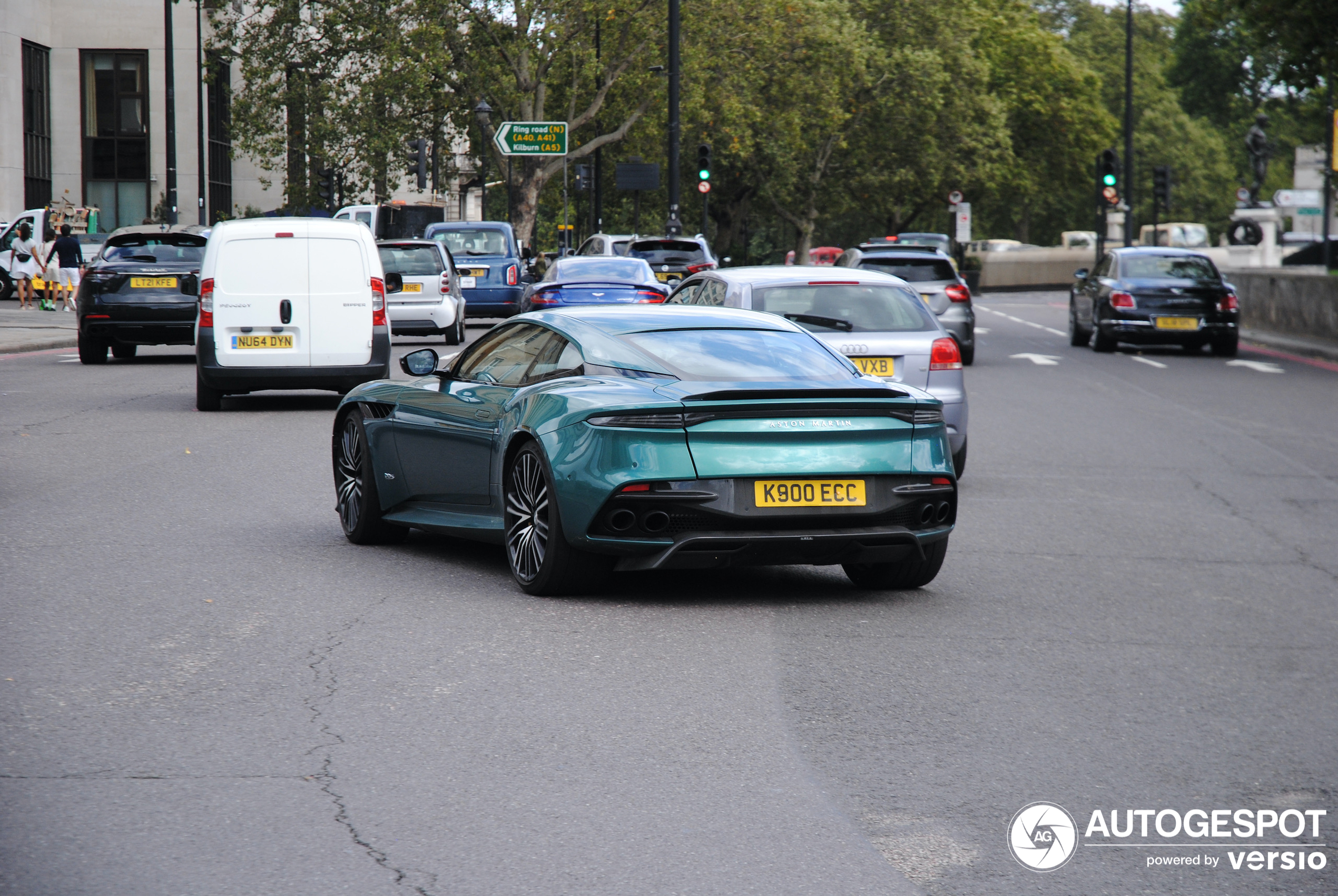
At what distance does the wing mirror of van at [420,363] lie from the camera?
9.09 metres

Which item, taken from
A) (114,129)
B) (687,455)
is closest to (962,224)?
(114,129)

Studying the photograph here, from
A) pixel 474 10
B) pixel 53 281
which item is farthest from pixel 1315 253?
pixel 53 281

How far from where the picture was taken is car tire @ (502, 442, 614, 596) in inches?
301

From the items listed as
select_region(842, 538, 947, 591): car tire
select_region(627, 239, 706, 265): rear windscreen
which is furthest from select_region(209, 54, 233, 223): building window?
select_region(842, 538, 947, 591): car tire

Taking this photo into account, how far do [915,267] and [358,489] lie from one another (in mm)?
16513

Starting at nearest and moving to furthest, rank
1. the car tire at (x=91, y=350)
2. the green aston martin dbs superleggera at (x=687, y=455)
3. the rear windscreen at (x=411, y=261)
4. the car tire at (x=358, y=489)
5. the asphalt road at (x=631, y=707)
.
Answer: the asphalt road at (x=631, y=707) → the green aston martin dbs superleggera at (x=687, y=455) → the car tire at (x=358, y=489) → the car tire at (x=91, y=350) → the rear windscreen at (x=411, y=261)

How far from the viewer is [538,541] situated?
7879mm

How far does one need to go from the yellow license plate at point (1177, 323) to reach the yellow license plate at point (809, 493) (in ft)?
67.6

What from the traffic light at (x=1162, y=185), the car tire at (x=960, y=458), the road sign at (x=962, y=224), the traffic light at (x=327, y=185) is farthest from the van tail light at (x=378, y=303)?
the road sign at (x=962, y=224)

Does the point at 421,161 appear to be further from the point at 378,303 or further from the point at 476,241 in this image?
the point at 378,303

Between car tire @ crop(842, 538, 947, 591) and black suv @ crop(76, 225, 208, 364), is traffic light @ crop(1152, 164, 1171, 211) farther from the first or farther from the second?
car tire @ crop(842, 538, 947, 591)

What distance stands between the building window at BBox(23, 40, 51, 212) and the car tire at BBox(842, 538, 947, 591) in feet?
173

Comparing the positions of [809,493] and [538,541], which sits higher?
[809,493]

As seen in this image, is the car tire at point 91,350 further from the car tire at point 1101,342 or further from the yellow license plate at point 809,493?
the yellow license plate at point 809,493
